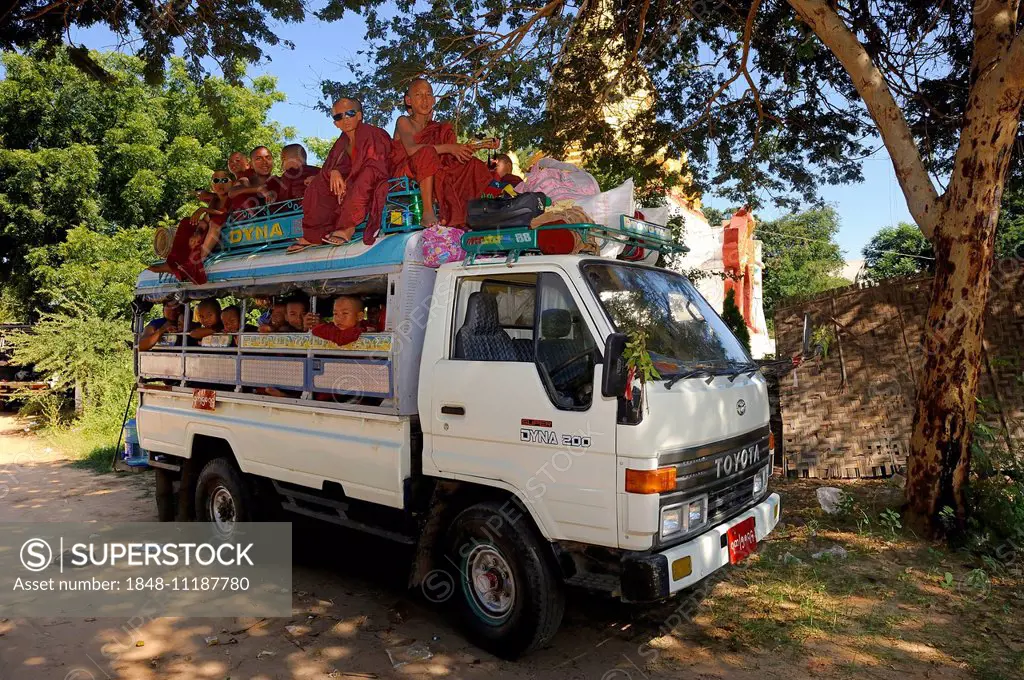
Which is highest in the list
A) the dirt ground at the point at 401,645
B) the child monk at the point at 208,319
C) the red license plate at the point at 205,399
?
the child monk at the point at 208,319

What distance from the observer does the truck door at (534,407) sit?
3400mm

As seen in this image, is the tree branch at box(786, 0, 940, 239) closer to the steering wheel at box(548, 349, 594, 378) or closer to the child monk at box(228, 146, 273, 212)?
the steering wheel at box(548, 349, 594, 378)

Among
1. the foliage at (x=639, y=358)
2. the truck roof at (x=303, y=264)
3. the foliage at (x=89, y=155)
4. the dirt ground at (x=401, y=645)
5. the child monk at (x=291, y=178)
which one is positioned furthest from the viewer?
the foliage at (x=89, y=155)

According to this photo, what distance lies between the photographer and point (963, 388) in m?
5.17

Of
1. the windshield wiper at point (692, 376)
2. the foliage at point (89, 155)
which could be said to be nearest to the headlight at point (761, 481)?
the windshield wiper at point (692, 376)

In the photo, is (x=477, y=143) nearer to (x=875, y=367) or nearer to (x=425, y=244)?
(x=425, y=244)

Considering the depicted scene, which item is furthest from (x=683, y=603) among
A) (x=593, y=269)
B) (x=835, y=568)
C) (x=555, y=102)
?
(x=555, y=102)

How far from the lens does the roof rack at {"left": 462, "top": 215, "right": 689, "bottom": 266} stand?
387cm

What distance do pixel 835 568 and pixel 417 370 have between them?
3.36 metres

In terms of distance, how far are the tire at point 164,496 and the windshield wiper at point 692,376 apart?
513 centimetres

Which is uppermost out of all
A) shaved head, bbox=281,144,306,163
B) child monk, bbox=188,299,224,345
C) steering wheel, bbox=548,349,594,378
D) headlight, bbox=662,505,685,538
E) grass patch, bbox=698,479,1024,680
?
shaved head, bbox=281,144,306,163

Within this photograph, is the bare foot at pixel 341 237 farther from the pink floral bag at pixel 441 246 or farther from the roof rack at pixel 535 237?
the roof rack at pixel 535 237

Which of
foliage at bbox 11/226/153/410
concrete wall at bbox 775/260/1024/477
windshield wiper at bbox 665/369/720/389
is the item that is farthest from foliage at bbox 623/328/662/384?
foliage at bbox 11/226/153/410

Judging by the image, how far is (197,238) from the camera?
5.99 m
